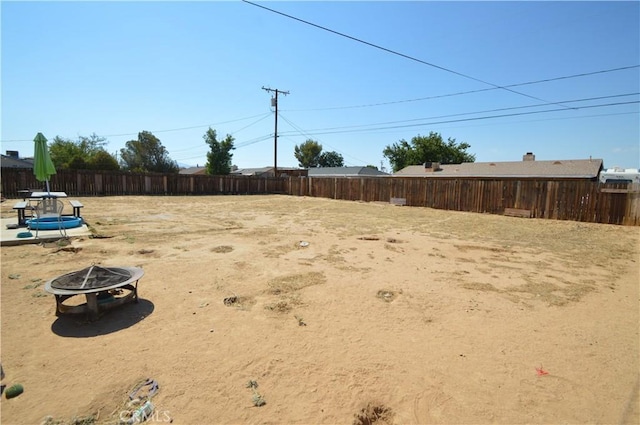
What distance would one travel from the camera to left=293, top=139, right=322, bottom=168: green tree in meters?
66.2

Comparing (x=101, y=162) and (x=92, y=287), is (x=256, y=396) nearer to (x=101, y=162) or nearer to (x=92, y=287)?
(x=92, y=287)

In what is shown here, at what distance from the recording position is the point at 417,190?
1820 centimetres

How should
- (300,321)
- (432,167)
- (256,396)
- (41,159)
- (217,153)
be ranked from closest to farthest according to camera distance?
(256,396), (300,321), (41,159), (432,167), (217,153)

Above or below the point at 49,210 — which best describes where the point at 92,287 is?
below

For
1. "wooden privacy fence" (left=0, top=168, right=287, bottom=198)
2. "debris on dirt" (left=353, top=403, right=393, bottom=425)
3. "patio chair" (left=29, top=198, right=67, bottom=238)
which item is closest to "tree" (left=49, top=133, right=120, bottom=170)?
"wooden privacy fence" (left=0, top=168, right=287, bottom=198)

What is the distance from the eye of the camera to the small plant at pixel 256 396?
222 centimetres

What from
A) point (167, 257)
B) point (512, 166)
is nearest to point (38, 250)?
point (167, 257)

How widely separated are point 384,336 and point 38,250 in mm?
6694

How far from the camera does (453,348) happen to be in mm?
3018

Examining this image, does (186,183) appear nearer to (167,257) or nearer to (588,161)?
(167,257)

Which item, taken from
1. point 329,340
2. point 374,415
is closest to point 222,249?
point 329,340

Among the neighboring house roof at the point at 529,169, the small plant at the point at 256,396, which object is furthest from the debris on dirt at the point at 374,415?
the neighboring house roof at the point at 529,169

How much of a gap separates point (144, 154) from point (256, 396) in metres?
44.2

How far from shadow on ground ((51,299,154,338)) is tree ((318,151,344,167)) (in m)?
65.4
